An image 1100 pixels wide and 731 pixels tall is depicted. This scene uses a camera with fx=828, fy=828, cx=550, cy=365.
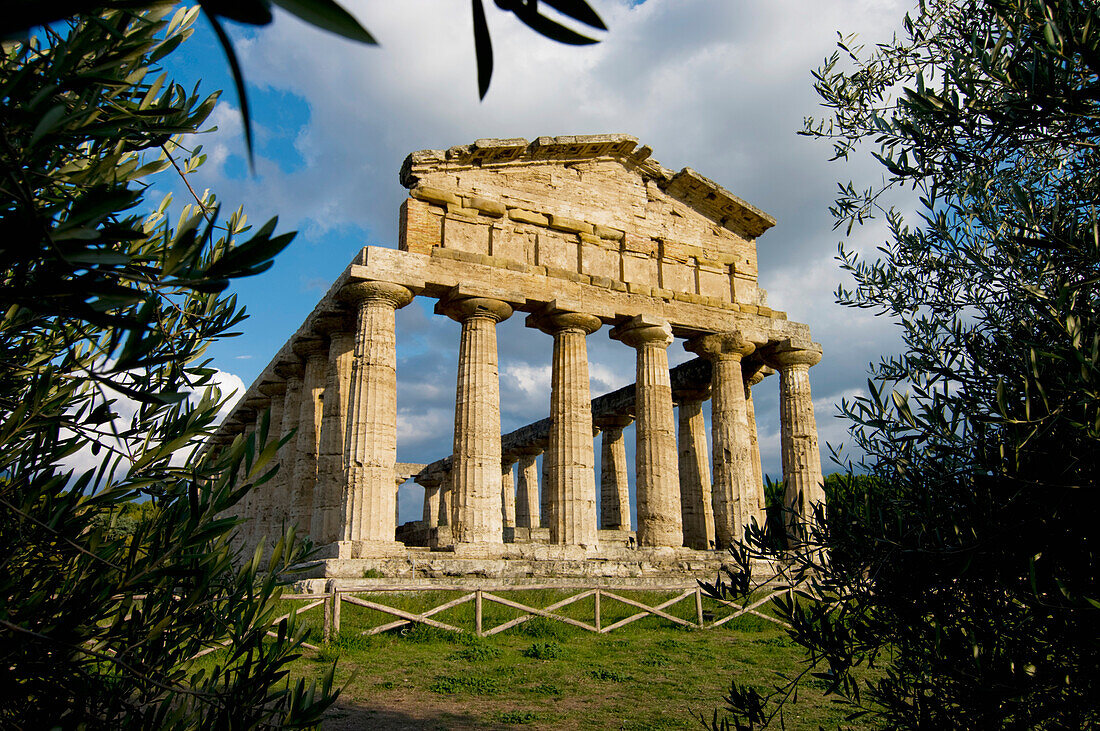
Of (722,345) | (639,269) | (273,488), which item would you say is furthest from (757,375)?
(273,488)

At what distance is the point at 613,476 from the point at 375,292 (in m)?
12.4

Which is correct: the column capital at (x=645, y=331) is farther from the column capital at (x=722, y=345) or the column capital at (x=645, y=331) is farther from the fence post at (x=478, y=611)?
the fence post at (x=478, y=611)

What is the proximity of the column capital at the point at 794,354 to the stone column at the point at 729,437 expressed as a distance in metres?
0.99

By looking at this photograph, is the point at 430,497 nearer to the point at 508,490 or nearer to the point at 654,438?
the point at 508,490

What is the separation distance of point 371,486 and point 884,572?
14.8 meters

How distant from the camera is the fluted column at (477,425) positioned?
18.4 m

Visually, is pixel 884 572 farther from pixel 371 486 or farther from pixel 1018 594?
pixel 371 486

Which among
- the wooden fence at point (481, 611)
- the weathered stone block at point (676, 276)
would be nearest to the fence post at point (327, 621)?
the wooden fence at point (481, 611)

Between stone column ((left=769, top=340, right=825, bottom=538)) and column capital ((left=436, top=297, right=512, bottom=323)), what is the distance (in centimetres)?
844

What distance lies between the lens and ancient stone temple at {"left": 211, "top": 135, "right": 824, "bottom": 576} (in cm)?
1855

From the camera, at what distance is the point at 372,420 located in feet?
60.5

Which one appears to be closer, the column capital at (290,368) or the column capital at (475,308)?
the column capital at (475,308)

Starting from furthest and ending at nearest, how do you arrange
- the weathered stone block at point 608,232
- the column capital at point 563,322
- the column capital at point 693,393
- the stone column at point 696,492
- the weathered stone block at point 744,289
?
the column capital at point 693,393, the stone column at point 696,492, the weathered stone block at point 744,289, the weathered stone block at point 608,232, the column capital at point 563,322

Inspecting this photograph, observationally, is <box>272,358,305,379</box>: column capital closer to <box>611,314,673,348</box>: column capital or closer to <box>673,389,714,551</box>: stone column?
<box>611,314,673,348</box>: column capital
